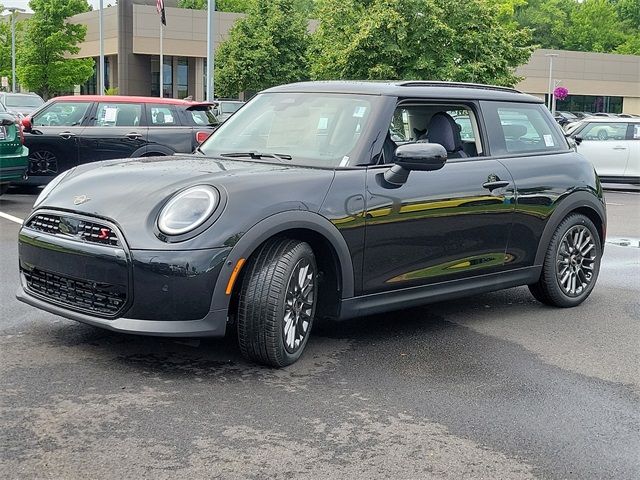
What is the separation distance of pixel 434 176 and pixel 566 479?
251 centimetres

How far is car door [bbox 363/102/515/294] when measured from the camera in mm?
5230

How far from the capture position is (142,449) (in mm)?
3609

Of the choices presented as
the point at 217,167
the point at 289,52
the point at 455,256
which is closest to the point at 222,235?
the point at 217,167

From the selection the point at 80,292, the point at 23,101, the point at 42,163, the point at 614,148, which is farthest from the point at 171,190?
the point at 23,101

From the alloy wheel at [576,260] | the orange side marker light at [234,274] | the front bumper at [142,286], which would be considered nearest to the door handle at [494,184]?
the alloy wheel at [576,260]

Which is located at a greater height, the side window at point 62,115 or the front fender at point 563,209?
the side window at point 62,115

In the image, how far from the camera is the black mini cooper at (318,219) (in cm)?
446

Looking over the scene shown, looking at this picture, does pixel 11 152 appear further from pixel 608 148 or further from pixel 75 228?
pixel 608 148

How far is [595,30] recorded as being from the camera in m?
82.1

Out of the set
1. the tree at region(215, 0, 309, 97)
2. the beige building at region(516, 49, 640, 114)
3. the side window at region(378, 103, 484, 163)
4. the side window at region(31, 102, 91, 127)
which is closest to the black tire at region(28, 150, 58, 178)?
the side window at region(31, 102, 91, 127)

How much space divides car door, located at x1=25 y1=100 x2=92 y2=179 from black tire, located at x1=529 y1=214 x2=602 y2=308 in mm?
8522

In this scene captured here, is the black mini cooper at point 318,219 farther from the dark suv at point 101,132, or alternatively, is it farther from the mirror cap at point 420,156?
the dark suv at point 101,132

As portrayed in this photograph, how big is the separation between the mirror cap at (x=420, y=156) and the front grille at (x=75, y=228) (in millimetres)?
1767

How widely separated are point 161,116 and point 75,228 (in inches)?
351
